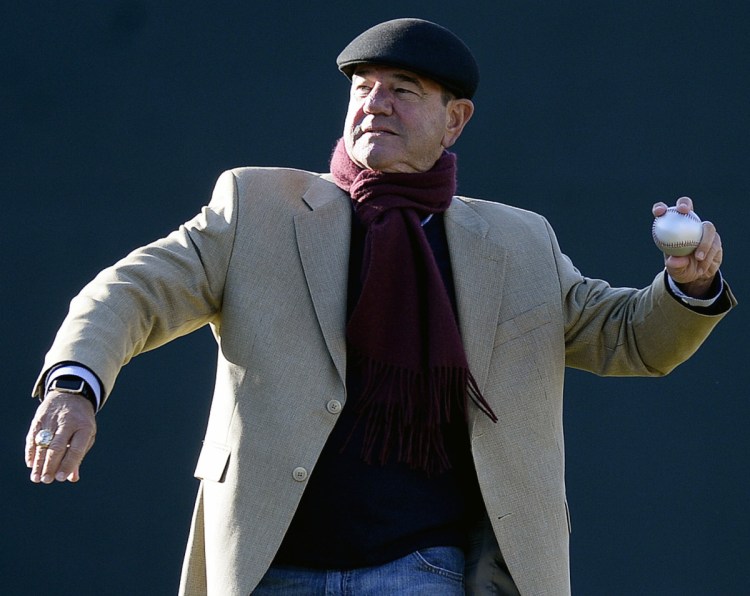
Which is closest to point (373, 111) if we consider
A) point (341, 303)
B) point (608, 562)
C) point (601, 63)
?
point (341, 303)

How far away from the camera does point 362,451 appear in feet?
9.37

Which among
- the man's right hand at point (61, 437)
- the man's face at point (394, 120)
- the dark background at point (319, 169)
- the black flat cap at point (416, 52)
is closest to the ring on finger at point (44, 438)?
the man's right hand at point (61, 437)

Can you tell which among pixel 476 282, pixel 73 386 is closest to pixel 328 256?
pixel 476 282

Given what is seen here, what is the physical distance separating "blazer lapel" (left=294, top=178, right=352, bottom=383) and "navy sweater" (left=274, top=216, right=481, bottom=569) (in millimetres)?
98

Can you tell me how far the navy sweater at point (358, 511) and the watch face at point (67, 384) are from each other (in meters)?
0.55

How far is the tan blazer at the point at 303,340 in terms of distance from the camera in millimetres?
2785

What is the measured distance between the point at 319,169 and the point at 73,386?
1904 millimetres

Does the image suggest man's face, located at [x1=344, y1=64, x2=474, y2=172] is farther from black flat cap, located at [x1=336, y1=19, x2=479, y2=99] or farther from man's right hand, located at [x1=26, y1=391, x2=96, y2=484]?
man's right hand, located at [x1=26, y1=391, x2=96, y2=484]

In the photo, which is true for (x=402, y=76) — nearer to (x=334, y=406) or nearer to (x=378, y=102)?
(x=378, y=102)

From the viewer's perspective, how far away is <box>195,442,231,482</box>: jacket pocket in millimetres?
2836

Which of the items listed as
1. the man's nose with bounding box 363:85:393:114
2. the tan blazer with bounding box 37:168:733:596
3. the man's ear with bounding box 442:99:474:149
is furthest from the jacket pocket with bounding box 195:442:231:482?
the man's ear with bounding box 442:99:474:149

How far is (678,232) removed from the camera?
277 centimetres

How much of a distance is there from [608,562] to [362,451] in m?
1.71

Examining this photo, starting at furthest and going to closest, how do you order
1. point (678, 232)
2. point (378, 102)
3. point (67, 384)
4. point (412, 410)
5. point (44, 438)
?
point (378, 102)
point (412, 410)
point (678, 232)
point (67, 384)
point (44, 438)
